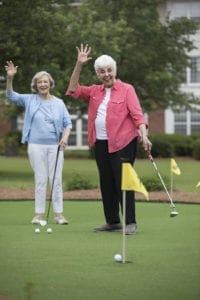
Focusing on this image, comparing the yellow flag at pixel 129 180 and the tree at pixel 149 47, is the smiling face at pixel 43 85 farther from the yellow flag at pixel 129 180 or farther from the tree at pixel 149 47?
the tree at pixel 149 47

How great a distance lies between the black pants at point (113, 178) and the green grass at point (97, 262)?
0.31 meters

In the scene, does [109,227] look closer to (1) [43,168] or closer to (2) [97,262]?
(1) [43,168]

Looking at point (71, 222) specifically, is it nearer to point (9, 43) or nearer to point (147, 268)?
point (147, 268)

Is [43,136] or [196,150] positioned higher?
[43,136]

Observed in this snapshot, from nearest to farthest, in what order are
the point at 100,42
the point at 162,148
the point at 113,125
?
1. the point at 113,125
2. the point at 100,42
3. the point at 162,148

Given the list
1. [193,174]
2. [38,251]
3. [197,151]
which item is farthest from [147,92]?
[38,251]

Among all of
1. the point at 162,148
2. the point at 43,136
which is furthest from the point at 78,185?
the point at 162,148

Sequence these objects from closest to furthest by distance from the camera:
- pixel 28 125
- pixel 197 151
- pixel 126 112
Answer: pixel 126 112, pixel 28 125, pixel 197 151

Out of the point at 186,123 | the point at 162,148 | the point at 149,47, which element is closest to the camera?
the point at 149,47

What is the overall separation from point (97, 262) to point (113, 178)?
277 centimetres

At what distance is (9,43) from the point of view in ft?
81.9

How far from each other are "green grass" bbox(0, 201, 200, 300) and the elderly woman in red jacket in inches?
23.9

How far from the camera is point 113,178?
10641 millimetres

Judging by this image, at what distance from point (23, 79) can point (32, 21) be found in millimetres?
1859
